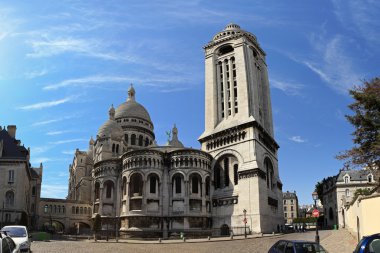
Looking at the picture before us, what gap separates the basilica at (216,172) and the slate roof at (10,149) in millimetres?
14363

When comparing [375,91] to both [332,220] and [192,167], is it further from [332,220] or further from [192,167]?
[332,220]

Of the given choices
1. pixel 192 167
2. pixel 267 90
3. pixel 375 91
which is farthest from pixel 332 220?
pixel 375 91

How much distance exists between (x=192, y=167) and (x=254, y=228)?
14067 millimetres

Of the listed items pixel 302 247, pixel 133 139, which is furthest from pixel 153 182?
pixel 302 247

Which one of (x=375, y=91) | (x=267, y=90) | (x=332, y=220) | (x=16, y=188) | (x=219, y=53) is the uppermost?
(x=219, y=53)

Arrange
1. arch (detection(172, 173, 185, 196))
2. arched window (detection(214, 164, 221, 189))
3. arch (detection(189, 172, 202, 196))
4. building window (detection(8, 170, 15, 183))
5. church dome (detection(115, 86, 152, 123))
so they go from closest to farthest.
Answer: building window (detection(8, 170, 15, 183))
arch (detection(172, 173, 185, 196))
arch (detection(189, 172, 202, 196))
arched window (detection(214, 164, 221, 189))
church dome (detection(115, 86, 152, 123))

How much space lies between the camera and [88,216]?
8544 centimetres

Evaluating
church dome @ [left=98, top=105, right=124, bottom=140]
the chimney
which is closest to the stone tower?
church dome @ [left=98, top=105, right=124, bottom=140]

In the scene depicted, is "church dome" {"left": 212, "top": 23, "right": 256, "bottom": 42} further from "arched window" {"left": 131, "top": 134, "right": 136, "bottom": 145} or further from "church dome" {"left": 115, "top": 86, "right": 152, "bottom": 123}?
"arched window" {"left": 131, "top": 134, "right": 136, "bottom": 145}

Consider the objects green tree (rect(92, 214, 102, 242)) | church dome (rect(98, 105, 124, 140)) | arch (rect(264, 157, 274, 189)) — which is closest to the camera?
green tree (rect(92, 214, 102, 242))

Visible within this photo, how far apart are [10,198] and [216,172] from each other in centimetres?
3475

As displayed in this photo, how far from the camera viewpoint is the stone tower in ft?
196

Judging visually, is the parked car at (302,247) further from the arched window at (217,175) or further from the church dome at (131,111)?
the church dome at (131,111)

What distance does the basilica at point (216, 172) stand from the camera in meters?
59.8
